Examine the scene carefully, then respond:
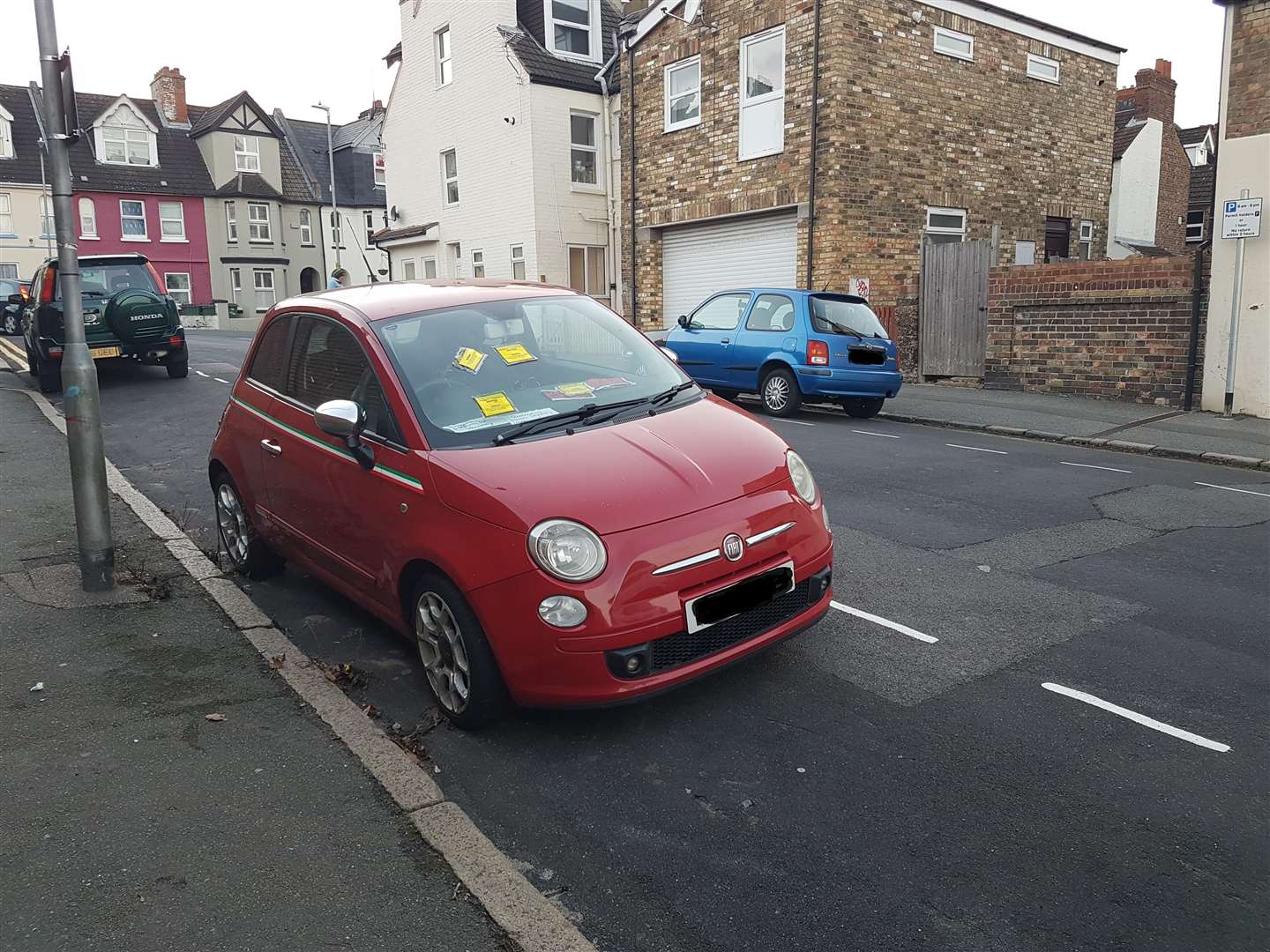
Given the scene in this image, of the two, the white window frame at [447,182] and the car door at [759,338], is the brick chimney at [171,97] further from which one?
the car door at [759,338]

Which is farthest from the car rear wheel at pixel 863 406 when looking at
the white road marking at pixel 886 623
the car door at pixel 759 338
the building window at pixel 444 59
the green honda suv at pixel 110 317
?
the building window at pixel 444 59

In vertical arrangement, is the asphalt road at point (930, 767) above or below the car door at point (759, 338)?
below

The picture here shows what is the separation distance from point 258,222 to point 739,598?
49945 millimetres

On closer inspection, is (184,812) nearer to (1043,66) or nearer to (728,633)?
(728,633)

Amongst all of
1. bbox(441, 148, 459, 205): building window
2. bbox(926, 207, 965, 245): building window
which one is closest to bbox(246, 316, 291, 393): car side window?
bbox(926, 207, 965, 245): building window

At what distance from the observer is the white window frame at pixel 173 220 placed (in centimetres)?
4609

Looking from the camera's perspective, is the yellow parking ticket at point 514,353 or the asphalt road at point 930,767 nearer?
the asphalt road at point 930,767

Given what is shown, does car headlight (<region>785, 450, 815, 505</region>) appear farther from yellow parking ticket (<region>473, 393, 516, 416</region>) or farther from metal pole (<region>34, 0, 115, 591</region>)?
metal pole (<region>34, 0, 115, 591</region>)

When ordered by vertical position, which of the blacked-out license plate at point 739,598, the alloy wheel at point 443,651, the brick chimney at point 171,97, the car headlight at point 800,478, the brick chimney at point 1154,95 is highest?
the brick chimney at point 171,97

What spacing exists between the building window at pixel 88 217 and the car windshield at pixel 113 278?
32.8 m

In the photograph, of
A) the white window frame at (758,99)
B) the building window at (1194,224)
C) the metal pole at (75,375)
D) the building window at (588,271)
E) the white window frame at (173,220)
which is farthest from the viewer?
the white window frame at (173,220)

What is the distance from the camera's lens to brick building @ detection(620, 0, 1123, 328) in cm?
1758

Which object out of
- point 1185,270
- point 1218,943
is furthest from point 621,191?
point 1218,943

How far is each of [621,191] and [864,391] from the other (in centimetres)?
1153
